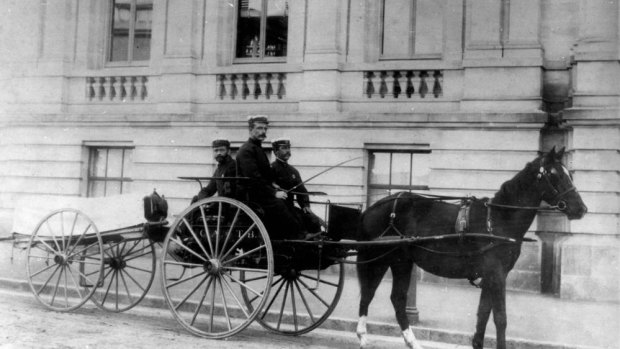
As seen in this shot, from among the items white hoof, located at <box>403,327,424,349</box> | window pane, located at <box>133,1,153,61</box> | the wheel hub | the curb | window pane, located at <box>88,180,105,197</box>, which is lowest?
the curb

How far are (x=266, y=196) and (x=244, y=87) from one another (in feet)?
22.8

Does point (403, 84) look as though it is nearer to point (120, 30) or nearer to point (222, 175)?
point (222, 175)

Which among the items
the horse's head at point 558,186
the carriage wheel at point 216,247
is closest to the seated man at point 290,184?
the carriage wheel at point 216,247

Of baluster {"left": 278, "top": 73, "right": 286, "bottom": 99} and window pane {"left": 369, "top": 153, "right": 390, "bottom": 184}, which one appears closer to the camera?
window pane {"left": 369, "top": 153, "right": 390, "bottom": 184}

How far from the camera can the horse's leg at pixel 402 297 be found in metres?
6.79

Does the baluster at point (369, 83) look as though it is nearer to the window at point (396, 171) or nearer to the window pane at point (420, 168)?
the window at point (396, 171)

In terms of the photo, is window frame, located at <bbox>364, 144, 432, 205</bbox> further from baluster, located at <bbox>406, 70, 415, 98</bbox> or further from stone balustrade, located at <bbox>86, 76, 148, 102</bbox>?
stone balustrade, located at <bbox>86, 76, 148, 102</bbox>

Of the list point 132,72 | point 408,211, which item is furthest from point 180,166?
point 408,211

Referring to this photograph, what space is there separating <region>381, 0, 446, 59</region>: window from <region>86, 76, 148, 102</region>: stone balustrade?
5.43 metres

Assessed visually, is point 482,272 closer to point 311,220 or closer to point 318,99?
point 311,220

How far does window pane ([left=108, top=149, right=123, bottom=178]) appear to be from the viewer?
47.8 feet

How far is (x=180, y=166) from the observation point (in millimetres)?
13781

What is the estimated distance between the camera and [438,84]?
40.6 ft

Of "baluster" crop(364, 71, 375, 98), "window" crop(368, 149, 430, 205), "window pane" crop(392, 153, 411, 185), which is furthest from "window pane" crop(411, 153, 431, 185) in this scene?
"baluster" crop(364, 71, 375, 98)
